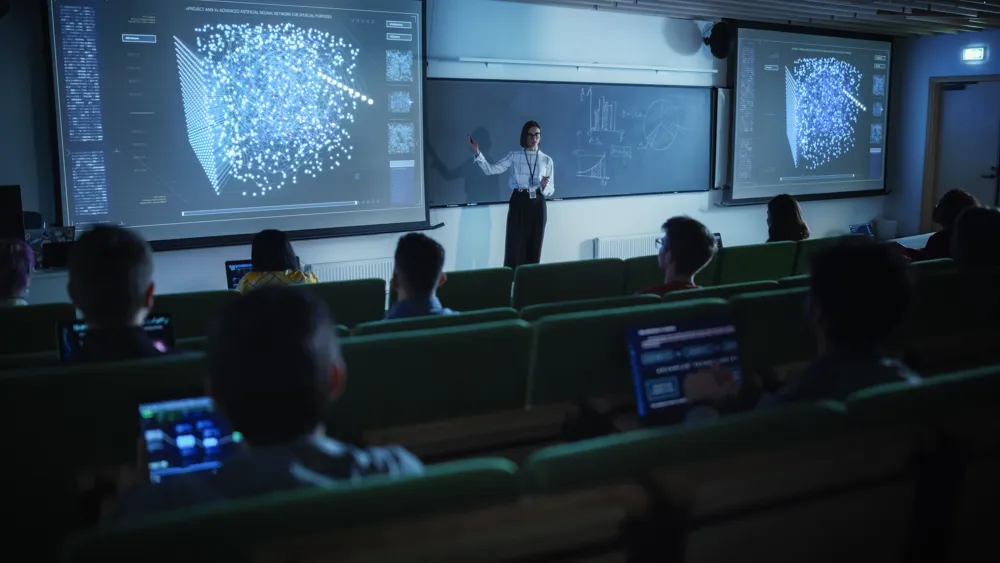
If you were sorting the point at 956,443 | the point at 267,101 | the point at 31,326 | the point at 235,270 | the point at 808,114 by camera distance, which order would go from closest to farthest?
1. the point at 956,443
2. the point at 31,326
3. the point at 235,270
4. the point at 267,101
5. the point at 808,114

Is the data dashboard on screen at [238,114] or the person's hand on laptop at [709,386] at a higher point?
the data dashboard on screen at [238,114]

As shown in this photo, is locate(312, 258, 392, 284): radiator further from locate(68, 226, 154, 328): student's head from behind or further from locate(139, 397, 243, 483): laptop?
locate(139, 397, 243, 483): laptop

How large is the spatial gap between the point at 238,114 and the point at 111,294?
12.4ft

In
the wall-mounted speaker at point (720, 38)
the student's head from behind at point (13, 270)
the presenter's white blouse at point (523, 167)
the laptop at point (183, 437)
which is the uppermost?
the wall-mounted speaker at point (720, 38)

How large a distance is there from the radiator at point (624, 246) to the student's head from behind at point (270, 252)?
4508 millimetres

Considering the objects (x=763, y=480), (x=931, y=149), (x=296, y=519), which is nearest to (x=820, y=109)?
(x=931, y=149)

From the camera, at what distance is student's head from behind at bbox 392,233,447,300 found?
2.94m

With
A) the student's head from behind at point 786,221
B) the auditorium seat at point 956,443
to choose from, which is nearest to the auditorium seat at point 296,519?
the auditorium seat at point 956,443

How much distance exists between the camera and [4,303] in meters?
3.10

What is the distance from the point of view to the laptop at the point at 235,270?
4.55 m

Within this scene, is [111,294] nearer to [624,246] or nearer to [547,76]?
[547,76]

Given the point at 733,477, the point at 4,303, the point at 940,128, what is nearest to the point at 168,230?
the point at 4,303

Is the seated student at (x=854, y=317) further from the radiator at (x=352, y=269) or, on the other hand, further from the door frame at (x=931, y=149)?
the door frame at (x=931, y=149)

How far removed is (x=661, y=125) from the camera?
316 inches
